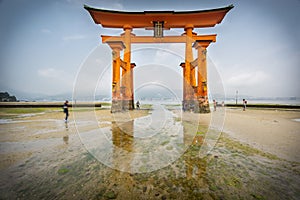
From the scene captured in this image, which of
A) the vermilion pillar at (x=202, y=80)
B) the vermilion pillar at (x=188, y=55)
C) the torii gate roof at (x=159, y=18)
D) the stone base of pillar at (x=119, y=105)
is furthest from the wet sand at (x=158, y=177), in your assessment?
the torii gate roof at (x=159, y=18)

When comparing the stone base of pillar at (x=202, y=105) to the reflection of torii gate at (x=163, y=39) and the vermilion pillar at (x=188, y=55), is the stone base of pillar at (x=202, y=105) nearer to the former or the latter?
the reflection of torii gate at (x=163, y=39)

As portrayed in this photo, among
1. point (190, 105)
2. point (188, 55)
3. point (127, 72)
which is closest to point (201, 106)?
point (190, 105)

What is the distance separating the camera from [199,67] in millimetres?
12953

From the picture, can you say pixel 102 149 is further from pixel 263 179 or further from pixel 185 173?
pixel 263 179

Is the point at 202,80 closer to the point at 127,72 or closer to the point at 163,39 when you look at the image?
the point at 163,39

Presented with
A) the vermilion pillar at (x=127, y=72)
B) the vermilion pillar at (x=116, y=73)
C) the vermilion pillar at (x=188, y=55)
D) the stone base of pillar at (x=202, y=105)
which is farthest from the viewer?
the vermilion pillar at (x=188, y=55)

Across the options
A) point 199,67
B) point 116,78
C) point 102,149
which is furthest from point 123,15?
point 102,149

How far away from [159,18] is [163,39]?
236 centimetres

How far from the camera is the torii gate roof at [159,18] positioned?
43.7 feet

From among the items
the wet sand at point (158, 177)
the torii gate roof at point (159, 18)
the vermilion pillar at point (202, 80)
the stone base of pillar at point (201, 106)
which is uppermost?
the torii gate roof at point (159, 18)

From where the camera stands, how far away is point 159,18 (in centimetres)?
1408

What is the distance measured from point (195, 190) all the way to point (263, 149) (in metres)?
3.21

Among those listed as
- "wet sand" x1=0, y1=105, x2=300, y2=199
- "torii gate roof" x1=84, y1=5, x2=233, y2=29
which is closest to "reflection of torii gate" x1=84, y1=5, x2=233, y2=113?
"torii gate roof" x1=84, y1=5, x2=233, y2=29

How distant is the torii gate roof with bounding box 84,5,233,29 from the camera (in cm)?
1331
